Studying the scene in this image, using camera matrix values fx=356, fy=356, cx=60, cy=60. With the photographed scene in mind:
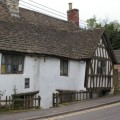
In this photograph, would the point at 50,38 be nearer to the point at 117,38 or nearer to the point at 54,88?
the point at 54,88

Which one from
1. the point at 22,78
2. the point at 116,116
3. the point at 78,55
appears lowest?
the point at 116,116

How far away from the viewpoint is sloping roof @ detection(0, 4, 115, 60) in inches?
851

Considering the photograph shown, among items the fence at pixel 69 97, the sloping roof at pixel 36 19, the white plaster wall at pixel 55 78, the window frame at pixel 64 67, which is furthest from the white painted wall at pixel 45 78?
the sloping roof at pixel 36 19

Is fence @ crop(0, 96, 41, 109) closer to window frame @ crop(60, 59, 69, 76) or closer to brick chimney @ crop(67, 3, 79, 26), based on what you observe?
window frame @ crop(60, 59, 69, 76)

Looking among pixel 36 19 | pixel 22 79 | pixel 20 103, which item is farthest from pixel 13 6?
pixel 20 103

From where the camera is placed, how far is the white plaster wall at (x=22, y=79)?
64.5 ft

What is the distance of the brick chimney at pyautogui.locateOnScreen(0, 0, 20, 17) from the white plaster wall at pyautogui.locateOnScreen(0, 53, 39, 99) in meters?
6.92

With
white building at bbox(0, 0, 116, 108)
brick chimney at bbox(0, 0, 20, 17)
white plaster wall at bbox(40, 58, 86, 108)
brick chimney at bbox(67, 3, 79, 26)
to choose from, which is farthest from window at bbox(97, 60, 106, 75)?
brick chimney at bbox(67, 3, 79, 26)

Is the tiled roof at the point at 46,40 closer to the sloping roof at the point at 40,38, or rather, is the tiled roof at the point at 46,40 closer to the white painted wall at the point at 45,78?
the sloping roof at the point at 40,38

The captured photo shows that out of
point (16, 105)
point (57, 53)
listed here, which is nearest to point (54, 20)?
point (57, 53)

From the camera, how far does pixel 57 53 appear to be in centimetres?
2433

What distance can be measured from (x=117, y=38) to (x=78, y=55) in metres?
25.1

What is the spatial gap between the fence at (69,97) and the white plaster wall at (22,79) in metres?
1.67

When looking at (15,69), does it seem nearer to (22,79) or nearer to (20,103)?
(22,79)
